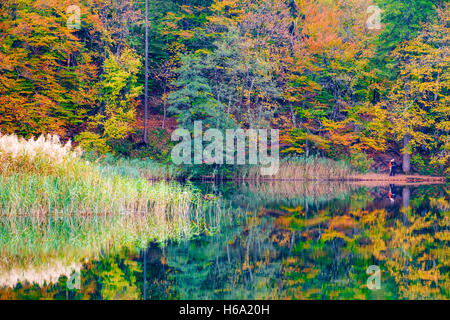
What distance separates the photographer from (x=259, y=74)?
90.7 feet

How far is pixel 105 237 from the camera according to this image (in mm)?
9570

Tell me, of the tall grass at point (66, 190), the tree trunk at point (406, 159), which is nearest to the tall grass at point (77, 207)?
the tall grass at point (66, 190)

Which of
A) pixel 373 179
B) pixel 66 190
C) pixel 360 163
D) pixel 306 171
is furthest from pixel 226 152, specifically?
pixel 66 190

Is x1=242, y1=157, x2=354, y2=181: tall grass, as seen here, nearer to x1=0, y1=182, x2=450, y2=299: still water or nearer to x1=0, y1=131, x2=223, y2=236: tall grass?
x1=0, y1=182, x2=450, y2=299: still water

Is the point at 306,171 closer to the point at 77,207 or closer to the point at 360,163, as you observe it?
the point at 360,163

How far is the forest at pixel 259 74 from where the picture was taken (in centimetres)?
2569

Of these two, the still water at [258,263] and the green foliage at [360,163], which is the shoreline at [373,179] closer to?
the green foliage at [360,163]

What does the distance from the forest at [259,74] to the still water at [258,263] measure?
1379cm

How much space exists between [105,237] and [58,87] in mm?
16413

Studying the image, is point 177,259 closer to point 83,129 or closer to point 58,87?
point 58,87

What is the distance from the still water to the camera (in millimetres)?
6195

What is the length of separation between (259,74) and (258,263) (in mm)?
20932
